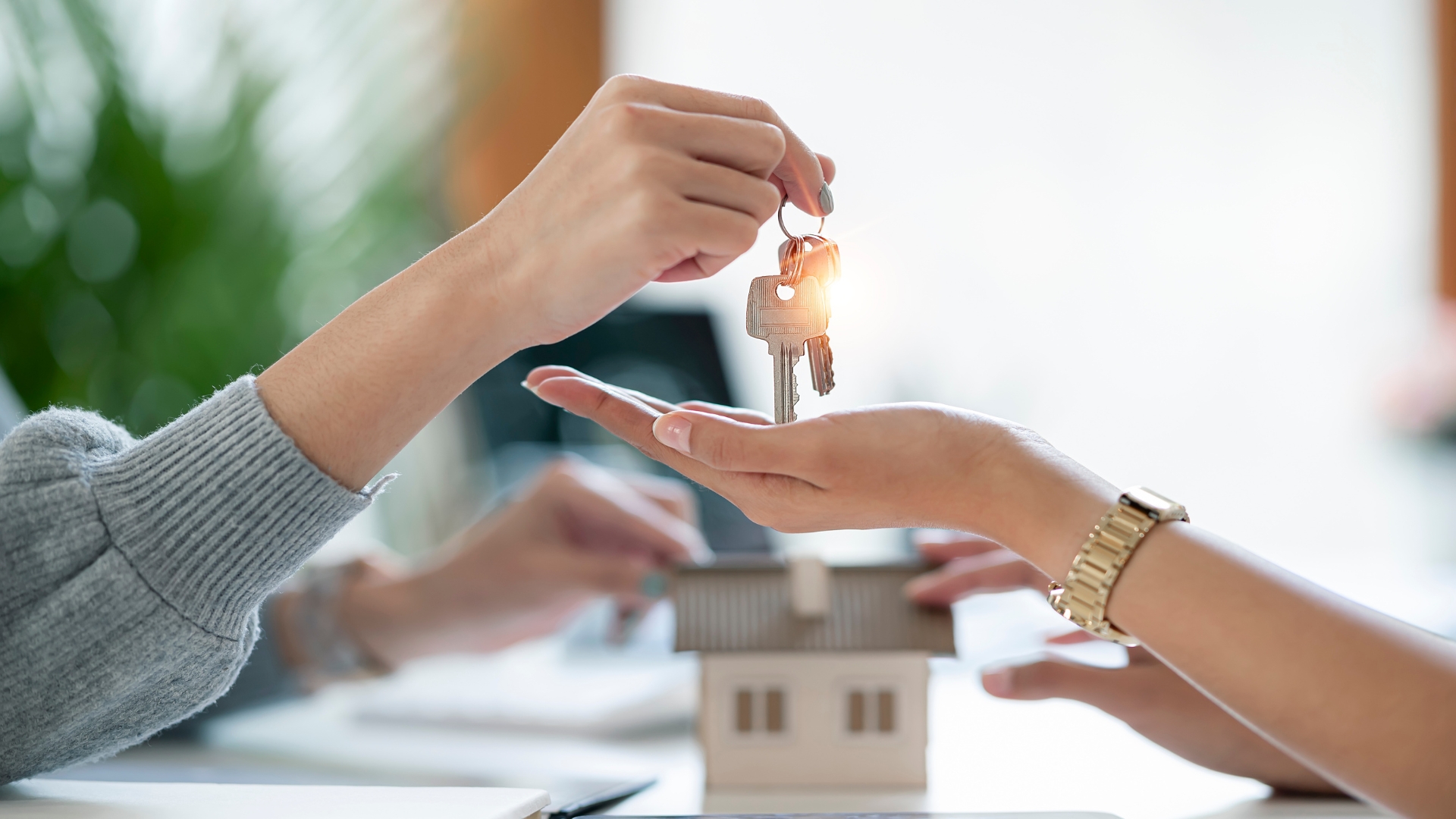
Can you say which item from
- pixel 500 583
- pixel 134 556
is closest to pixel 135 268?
pixel 500 583

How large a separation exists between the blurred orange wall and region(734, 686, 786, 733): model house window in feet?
7.41

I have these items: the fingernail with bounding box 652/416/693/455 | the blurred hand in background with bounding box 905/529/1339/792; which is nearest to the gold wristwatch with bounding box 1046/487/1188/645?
the blurred hand in background with bounding box 905/529/1339/792

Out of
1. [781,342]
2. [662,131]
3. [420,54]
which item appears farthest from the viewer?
[420,54]

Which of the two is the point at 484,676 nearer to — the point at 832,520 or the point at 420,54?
the point at 832,520

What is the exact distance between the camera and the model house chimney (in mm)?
787

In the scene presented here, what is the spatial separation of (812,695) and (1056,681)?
0.19 meters

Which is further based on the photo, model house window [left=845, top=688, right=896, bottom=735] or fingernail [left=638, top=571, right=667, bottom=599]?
fingernail [left=638, top=571, right=667, bottom=599]

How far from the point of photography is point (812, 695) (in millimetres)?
781

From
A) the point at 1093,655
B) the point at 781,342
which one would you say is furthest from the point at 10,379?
the point at 1093,655

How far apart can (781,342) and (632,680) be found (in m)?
0.66

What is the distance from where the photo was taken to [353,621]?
4.33 feet

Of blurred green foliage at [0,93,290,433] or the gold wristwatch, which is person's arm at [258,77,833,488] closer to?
the gold wristwatch

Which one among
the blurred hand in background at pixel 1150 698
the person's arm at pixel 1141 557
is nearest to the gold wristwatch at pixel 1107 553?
the person's arm at pixel 1141 557

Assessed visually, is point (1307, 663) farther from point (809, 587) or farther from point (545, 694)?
point (545, 694)
